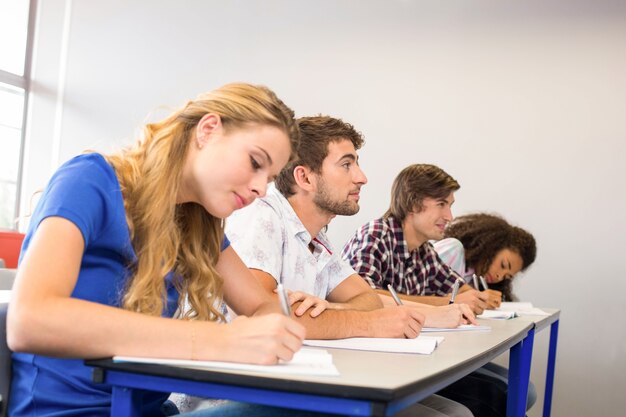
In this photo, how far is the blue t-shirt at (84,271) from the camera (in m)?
1.12

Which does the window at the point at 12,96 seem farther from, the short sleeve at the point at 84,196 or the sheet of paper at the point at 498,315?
the short sleeve at the point at 84,196

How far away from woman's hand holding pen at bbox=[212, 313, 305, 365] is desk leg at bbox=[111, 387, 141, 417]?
11 centimetres

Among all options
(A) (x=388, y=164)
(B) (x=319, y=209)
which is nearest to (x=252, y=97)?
(B) (x=319, y=209)

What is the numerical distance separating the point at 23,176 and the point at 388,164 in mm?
2564

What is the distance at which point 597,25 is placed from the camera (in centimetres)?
415

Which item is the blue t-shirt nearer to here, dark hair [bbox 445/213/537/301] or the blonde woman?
the blonde woman

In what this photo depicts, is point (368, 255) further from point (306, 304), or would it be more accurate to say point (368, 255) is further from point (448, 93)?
point (448, 93)

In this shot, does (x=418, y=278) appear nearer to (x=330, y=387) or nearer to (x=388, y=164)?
(x=388, y=164)

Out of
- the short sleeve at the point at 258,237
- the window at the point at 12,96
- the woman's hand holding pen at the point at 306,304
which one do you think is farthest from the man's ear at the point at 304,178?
the window at the point at 12,96

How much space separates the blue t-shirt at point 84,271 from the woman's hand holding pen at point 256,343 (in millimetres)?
271

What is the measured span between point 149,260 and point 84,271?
108 mm

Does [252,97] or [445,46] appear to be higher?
[445,46]

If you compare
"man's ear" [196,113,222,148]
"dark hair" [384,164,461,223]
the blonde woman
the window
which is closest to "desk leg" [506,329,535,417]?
the blonde woman

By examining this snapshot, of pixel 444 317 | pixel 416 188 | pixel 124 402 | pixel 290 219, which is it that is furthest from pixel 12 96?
pixel 124 402
